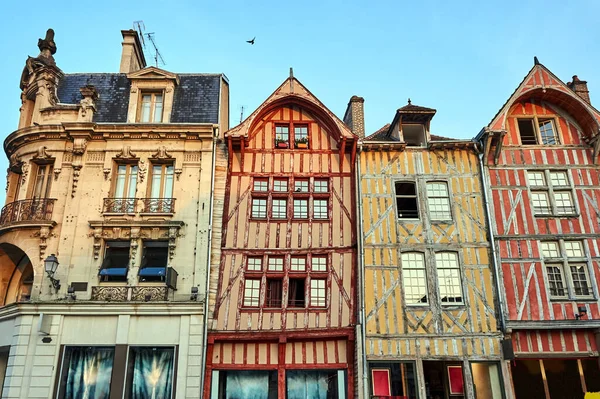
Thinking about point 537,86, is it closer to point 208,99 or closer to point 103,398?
point 208,99

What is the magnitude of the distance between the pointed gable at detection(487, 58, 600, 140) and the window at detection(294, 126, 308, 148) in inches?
226

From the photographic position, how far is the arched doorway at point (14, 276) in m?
15.5

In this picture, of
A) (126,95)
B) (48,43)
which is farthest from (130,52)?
(48,43)

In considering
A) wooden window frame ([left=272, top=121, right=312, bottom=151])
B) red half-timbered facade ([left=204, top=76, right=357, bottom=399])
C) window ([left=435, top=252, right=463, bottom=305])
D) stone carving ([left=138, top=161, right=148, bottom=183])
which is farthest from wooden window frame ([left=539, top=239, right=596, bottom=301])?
stone carving ([left=138, top=161, right=148, bottom=183])

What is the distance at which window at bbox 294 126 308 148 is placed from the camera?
16250 mm

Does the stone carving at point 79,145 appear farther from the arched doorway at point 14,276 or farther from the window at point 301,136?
the window at point 301,136

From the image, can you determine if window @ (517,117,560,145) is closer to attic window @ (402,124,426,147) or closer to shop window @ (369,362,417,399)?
attic window @ (402,124,426,147)

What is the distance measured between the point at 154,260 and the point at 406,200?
7.88m

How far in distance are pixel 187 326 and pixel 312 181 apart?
18.8 feet

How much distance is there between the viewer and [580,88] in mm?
17141

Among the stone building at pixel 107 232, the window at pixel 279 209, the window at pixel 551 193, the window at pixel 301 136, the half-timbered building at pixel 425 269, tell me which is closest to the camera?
the stone building at pixel 107 232

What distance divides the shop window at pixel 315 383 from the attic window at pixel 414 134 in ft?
25.2

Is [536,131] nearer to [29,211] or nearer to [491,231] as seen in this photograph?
[491,231]

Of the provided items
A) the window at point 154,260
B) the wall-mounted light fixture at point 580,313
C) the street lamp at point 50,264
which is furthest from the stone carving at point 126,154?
the wall-mounted light fixture at point 580,313
